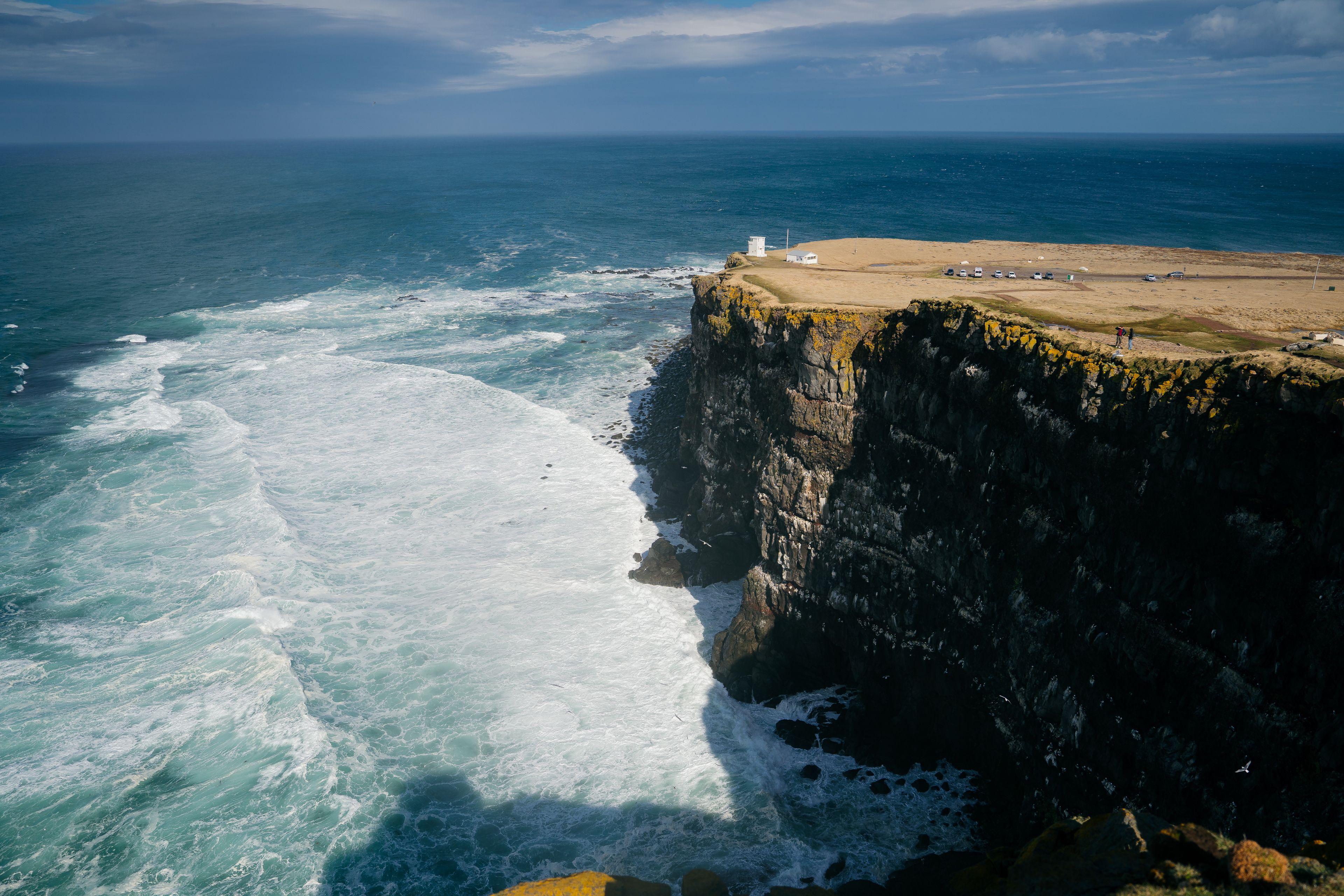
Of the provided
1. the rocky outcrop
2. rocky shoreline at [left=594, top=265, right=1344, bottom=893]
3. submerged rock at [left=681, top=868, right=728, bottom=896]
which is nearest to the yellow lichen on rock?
the rocky outcrop

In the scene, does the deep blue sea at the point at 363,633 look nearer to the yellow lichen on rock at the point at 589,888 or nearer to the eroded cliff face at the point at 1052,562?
the eroded cliff face at the point at 1052,562

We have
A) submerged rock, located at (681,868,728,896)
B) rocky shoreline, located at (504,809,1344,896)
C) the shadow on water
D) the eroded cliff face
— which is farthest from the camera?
the shadow on water

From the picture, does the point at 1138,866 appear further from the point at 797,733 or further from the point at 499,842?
the point at 499,842

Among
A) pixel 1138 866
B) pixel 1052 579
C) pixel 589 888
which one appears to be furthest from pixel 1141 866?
pixel 1052 579

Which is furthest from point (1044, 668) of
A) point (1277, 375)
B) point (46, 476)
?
point (46, 476)

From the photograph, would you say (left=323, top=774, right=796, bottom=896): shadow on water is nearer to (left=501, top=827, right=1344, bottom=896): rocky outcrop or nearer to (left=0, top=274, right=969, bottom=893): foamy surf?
(left=0, top=274, right=969, bottom=893): foamy surf

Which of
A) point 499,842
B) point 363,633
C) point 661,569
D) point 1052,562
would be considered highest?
point 1052,562
